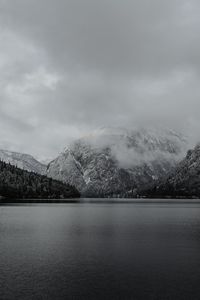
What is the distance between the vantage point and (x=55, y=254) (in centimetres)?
7844

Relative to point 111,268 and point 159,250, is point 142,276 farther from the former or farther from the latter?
point 159,250

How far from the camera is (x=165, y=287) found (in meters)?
53.6

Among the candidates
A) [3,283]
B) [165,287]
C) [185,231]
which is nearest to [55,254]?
[3,283]

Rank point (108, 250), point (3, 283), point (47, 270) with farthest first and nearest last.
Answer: point (108, 250), point (47, 270), point (3, 283)

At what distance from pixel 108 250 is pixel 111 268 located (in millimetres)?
18086

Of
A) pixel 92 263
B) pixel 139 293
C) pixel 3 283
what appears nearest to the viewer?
pixel 139 293

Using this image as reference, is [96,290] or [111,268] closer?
[96,290]

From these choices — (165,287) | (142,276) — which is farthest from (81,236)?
(165,287)

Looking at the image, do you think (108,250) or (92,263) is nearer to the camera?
(92,263)

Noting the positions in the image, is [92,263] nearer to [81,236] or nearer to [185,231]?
[81,236]

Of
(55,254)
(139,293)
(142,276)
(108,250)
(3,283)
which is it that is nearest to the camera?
(139,293)

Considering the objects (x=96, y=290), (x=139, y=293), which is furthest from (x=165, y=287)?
(x=96, y=290)

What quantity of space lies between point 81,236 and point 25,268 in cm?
4367

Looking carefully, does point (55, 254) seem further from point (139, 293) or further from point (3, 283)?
Result: point (139, 293)
